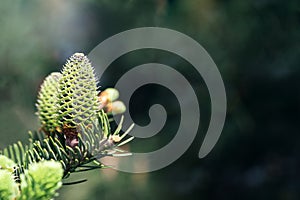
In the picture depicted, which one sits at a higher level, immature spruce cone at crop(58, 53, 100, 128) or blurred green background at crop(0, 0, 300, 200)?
blurred green background at crop(0, 0, 300, 200)

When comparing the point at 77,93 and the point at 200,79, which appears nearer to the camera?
the point at 77,93

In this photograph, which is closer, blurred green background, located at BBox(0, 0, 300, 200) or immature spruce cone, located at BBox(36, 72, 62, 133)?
immature spruce cone, located at BBox(36, 72, 62, 133)

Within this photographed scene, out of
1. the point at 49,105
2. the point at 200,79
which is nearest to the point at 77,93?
the point at 49,105

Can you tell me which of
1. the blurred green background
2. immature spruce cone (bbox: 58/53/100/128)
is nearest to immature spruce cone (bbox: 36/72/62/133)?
immature spruce cone (bbox: 58/53/100/128)

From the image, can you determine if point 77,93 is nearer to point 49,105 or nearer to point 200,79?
point 49,105

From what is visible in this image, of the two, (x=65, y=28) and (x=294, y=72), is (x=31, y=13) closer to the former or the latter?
(x=65, y=28)

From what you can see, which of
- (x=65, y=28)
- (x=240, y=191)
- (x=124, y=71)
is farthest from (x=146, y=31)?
(x=240, y=191)

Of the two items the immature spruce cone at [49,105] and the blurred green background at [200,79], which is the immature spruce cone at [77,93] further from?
the blurred green background at [200,79]

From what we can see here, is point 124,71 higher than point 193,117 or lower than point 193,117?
higher

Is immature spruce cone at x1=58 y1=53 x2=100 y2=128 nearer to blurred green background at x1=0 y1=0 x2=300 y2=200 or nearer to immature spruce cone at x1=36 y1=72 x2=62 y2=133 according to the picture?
immature spruce cone at x1=36 y1=72 x2=62 y2=133
